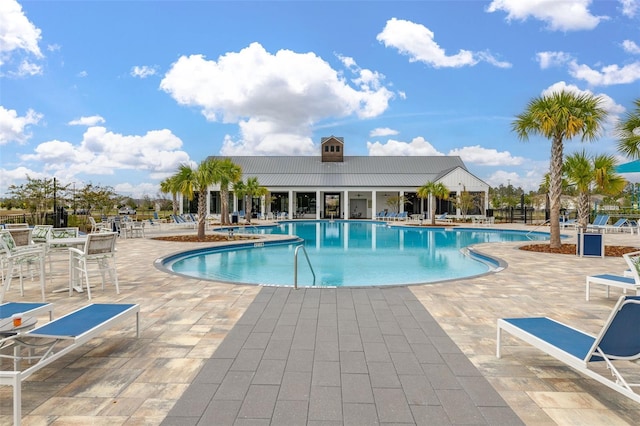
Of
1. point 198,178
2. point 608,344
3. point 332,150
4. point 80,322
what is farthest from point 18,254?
point 332,150

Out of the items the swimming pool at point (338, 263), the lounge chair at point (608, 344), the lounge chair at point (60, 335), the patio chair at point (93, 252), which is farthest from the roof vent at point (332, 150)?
the lounge chair at point (608, 344)

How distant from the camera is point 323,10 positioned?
45.5 feet

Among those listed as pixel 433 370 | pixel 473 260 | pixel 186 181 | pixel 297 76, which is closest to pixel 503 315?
pixel 433 370

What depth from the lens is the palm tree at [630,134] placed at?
7.71 meters

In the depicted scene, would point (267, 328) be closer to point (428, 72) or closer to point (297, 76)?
point (297, 76)

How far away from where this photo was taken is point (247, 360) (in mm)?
3133

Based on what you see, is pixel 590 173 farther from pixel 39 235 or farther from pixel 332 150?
pixel 332 150

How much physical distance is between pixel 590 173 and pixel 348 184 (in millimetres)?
19547

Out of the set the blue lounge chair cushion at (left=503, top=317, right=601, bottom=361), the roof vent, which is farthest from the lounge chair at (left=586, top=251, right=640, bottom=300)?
the roof vent

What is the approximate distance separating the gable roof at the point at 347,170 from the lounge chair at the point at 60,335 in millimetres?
28193

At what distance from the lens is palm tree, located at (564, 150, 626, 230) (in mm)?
13992

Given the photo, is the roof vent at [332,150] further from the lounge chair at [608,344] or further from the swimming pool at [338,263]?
the lounge chair at [608,344]

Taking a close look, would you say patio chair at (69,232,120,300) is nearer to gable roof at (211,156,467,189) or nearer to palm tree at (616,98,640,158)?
palm tree at (616,98,640,158)

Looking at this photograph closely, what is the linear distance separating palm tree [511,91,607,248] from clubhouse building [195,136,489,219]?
1826cm
